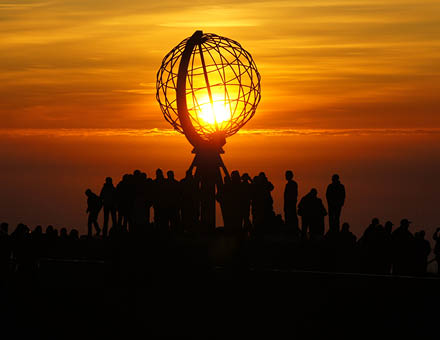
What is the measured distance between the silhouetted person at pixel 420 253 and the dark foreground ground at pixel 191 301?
1.13 m

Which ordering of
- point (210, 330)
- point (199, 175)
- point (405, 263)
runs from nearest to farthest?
point (405, 263), point (210, 330), point (199, 175)

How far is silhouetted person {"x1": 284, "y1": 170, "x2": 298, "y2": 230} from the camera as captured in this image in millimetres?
A: 38469

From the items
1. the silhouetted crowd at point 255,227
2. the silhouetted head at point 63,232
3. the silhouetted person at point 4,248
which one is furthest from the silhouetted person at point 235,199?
the silhouetted head at point 63,232

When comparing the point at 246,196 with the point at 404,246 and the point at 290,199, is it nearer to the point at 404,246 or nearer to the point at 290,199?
the point at 290,199

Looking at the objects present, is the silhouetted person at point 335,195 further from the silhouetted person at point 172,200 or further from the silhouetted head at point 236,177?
the silhouetted person at point 172,200

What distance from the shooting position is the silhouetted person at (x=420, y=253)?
3612cm

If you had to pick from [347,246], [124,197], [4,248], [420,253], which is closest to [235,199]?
[347,246]

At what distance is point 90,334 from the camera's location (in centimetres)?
3975

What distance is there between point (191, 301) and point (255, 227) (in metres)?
2.80

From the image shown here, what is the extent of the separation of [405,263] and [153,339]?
→ 287 inches

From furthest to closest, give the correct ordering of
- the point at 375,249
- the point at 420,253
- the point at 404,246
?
the point at 375,249 → the point at 404,246 → the point at 420,253

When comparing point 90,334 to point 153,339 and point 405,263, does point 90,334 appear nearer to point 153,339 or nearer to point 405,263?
point 153,339

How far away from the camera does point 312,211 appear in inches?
1522

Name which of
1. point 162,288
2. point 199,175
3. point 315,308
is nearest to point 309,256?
→ point 315,308
